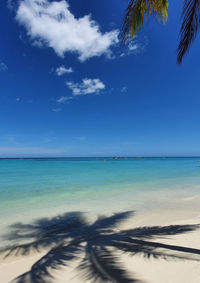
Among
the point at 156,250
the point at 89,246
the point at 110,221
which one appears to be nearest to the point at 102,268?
the point at 89,246

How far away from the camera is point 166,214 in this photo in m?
6.01

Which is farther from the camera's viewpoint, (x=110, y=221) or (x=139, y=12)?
(x=110, y=221)

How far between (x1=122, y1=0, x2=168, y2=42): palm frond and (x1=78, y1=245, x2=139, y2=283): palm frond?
15.6 feet

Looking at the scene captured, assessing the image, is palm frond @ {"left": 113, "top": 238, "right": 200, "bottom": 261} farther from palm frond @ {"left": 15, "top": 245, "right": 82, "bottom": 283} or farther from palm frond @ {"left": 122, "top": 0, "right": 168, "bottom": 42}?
palm frond @ {"left": 122, "top": 0, "right": 168, "bottom": 42}

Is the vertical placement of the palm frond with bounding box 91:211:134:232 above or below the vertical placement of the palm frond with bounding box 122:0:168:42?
below

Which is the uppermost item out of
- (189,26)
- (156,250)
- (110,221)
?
(189,26)

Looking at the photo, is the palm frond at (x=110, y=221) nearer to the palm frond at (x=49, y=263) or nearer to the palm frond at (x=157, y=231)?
the palm frond at (x=157, y=231)

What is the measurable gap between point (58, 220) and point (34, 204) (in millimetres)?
2499

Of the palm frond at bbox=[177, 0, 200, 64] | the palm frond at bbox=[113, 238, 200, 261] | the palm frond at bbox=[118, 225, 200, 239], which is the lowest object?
the palm frond at bbox=[118, 225, 200, 239]

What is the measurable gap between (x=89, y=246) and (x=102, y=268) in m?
1.02

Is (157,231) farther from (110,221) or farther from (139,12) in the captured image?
(139,12)

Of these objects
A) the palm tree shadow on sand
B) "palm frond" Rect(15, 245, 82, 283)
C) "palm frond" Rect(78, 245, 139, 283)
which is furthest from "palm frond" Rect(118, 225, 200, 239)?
"palm frond" Rect(15, 245, 82, 283)

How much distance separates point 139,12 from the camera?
150 inches

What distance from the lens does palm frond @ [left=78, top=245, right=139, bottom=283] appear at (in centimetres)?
244
